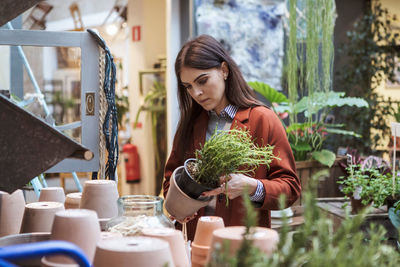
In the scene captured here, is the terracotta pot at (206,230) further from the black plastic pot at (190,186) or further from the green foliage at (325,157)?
the green foliage at (325,157)

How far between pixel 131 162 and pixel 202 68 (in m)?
5.16

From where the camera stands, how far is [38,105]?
221 cm

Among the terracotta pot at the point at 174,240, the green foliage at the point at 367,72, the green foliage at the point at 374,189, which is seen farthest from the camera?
the green foliage at the point at 367,72

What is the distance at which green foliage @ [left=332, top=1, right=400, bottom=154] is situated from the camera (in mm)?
5441

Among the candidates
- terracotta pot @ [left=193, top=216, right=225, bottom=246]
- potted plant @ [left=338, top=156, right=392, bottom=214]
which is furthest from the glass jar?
potted plant @ [left=338, top=156, right=392, bottom=214]

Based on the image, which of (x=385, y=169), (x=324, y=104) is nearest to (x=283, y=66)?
(x=324, y=104)

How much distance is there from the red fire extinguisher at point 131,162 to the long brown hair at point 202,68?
4906 millimetres

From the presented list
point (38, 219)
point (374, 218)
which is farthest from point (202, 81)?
point (374, 218)

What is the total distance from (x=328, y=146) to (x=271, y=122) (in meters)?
3.76

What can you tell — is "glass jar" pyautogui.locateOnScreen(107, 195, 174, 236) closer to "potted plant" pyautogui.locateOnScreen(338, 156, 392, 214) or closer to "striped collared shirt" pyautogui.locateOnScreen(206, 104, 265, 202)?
"striped collared shirt" pyautogui.locateOnScreen(206, 104, 265, 202)

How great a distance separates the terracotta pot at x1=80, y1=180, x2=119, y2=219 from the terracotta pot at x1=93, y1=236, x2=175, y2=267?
1.10ft

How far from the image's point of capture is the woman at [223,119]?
1.73 metres

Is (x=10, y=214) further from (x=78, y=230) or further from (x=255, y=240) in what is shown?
(x=255, y=240)

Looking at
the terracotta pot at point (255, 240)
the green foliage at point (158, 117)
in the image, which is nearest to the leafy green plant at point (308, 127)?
the green foliage at point (158, 117)
